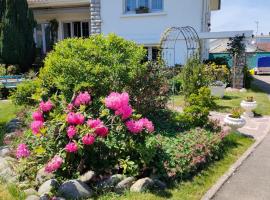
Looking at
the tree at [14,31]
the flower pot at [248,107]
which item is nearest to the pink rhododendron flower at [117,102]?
the flower pot at [248,107]

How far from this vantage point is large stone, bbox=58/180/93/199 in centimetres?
476

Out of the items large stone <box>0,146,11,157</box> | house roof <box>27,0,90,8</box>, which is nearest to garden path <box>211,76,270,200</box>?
large stone <box>0,146,11,157</box>

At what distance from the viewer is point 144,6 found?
1798 centimetres

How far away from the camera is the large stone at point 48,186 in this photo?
4.85 metres

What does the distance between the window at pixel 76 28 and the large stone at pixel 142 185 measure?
61.1ft

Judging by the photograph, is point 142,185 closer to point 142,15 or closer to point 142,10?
point 142,15

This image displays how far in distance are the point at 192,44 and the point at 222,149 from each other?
35.9ft

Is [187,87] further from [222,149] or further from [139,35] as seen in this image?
[139,35]

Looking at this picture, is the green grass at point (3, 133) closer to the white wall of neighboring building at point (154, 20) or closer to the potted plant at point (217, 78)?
the potted plant at point (217, 78)

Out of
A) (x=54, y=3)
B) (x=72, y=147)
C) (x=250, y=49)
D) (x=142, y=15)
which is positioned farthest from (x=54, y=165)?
(x=250, y=49)

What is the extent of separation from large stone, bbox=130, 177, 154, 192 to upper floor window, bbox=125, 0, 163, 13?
46.0 ft

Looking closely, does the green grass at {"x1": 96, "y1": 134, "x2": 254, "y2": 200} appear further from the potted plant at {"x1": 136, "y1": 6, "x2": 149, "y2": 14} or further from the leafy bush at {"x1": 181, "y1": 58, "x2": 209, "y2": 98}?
the potted plant at {"x1": 136, "y1": 6, "x2": 149, "y2": 14}

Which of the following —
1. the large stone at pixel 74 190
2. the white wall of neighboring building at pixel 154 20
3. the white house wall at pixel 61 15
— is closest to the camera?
the large stone at pixel 74 190

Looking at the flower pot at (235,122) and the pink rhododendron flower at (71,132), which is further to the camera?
the flower pot at (235,122)
